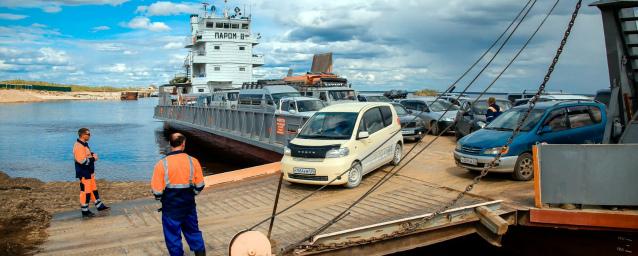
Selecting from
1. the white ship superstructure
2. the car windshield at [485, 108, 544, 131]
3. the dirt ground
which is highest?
the white ship superstructure

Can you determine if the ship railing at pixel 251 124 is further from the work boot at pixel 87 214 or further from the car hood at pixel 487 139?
the work boot at pixel 87 214

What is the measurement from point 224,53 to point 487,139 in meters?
36.1

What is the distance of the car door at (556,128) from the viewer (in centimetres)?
978

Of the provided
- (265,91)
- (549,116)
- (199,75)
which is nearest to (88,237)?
(549,116)

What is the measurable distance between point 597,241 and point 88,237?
8.05 meters

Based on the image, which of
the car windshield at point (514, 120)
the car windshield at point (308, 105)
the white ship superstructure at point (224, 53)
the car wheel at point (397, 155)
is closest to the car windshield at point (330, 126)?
the car wheel at point (397, 155)

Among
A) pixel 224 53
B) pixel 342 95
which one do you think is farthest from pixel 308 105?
pixel 224 53

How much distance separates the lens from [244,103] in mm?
25234

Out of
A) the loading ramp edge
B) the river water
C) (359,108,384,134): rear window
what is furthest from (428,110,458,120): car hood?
the loading ramp edge

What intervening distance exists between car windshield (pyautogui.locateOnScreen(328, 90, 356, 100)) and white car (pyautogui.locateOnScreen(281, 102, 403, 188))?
1057 cm

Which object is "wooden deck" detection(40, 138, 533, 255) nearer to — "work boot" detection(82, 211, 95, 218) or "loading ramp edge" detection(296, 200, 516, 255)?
"work boot" detection(82, 211, 95, 218)

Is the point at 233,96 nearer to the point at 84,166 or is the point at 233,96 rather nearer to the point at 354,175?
the point at 354,175

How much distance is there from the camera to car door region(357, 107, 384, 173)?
33.5 ft

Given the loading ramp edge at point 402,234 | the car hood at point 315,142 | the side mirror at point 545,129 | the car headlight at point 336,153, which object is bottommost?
the loading ramp edge at point 402,234
